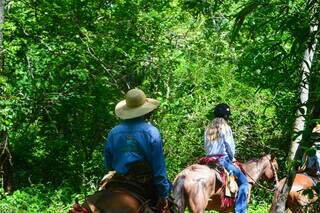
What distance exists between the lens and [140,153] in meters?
5.49

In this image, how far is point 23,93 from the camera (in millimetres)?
11812

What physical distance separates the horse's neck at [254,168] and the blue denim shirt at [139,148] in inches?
176

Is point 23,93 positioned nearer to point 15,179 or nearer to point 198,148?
point 15,179

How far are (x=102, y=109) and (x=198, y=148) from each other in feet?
8.01

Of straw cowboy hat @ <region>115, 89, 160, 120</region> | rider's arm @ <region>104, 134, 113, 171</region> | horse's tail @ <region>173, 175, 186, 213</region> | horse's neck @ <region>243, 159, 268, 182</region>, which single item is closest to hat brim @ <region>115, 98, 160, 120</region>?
straw cowboy hat @ <region>115, 89, 160, 120</region>

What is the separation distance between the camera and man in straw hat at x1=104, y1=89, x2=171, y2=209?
5473mm

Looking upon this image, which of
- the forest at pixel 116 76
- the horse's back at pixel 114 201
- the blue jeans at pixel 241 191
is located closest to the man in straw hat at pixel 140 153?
the horse's back at pixel 114 201

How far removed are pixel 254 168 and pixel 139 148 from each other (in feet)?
16.1

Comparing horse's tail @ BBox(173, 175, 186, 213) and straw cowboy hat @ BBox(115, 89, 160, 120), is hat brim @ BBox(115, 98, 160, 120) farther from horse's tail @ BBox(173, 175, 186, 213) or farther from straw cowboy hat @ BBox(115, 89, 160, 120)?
horse's tail @ BBox(173, 175, 186, 213)

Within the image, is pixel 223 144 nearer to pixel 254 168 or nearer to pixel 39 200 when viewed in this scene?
pixel 254 168

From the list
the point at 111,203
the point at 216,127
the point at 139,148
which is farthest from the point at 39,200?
the point at 111,203

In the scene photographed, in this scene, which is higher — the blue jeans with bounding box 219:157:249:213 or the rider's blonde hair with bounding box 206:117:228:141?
the rider's blonde hair with bounding box 206:117:228:141

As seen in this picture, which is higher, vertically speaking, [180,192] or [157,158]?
[157,158]

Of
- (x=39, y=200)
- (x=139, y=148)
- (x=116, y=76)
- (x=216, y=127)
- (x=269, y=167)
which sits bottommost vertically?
(x=39, y=200)
